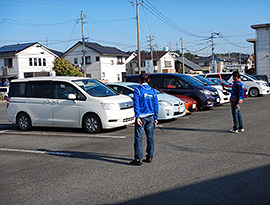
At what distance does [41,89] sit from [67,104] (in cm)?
124

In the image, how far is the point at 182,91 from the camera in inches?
547

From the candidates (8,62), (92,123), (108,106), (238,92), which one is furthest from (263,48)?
(8,62)

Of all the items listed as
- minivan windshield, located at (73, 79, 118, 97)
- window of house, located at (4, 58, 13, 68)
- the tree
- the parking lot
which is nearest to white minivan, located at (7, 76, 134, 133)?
minivan windshield, located at (73, 79, 118, 97)

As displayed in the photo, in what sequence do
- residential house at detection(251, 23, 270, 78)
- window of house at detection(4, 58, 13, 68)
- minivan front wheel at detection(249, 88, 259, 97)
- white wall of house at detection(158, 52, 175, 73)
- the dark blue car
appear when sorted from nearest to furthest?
Result: 1. the dark blue car
2. minivan front wheel at detection(249, 88, 259, 97)
3. residential house at detection(251, 23, 270, 78)
4. window of house at detection(4, 58, 13, 68)
5. white wall of house at detection(158, 52, 175, 73)

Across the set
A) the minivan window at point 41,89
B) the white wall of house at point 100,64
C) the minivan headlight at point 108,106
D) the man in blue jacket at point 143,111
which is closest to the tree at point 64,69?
the white wall of house at point 100,64

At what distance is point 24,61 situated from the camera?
48.4 meters

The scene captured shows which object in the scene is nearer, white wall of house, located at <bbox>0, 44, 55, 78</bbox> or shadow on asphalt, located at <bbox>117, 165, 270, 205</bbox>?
shadow on asphalt, located at <bbox>117, 165, 270, 205</bbox>

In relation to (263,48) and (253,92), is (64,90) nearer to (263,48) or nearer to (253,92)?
(253,92)

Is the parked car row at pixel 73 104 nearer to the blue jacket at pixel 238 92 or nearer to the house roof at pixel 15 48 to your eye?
the blue jacket at pixel 238 92

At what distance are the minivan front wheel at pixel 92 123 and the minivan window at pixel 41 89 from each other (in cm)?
159

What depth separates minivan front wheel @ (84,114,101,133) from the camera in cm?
926

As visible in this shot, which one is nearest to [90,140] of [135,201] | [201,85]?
[135,201]

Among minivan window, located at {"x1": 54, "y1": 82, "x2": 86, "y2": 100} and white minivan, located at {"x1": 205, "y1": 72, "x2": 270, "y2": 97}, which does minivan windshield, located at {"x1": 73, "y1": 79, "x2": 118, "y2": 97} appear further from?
white minivan, located at {"x1": 205, "y1": 72, "x2": 270, "y2": 97}

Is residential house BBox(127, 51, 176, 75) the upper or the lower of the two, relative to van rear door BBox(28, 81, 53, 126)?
upper
